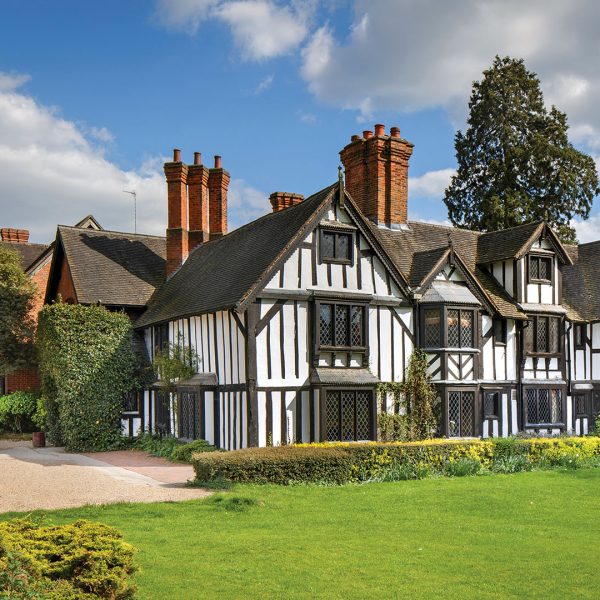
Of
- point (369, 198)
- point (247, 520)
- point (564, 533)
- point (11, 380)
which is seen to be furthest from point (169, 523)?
point (11, 380)

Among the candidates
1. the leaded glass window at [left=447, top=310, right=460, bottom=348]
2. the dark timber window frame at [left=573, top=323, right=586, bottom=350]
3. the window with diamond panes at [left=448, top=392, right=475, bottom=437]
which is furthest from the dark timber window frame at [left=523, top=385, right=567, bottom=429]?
the leaded glass window at [left=447, top=310, right=460, bottom=348]

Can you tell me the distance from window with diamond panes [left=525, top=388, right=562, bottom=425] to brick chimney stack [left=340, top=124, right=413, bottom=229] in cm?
707

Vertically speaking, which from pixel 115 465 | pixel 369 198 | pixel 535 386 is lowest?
pixel 115 465

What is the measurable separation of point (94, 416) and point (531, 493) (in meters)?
13.9

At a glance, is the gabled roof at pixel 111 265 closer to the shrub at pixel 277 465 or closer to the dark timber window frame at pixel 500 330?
the shrub at pixel 277 465

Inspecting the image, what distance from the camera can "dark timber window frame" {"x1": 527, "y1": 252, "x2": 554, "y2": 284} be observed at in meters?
25.1

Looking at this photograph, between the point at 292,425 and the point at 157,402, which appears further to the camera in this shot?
the point at 157,402

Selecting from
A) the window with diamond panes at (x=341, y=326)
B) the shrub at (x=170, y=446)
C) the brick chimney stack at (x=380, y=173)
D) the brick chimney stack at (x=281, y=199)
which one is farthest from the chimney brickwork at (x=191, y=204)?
the window with diamond panes at (x=341, y=326)

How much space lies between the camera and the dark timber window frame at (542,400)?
24375mm

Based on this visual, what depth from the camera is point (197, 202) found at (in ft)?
91.2

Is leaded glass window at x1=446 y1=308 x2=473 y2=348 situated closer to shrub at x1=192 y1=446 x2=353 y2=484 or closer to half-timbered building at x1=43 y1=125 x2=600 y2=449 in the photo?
half-timbered building at x1=43 y1=125 x2=600 y2=449

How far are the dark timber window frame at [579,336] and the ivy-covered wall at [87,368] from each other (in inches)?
599

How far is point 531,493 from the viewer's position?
570 inches

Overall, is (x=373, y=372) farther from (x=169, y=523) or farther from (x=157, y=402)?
(x=169, y=523)
